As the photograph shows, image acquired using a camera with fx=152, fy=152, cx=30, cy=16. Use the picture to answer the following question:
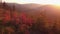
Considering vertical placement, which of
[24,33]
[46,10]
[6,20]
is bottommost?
[24,33]

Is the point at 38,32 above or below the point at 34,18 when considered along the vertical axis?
below

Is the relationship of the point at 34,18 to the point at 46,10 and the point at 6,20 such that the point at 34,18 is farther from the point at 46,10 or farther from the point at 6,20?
the point at 6,20

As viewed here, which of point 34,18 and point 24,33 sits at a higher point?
point 34,18

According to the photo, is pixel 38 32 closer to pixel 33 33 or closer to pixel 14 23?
pixel 33 33

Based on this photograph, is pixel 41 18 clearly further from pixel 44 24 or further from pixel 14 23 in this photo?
pixel 14 23

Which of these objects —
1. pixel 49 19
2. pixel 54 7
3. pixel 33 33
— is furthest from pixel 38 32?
pixel 54 7

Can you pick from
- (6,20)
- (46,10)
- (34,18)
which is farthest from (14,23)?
(46,10)
